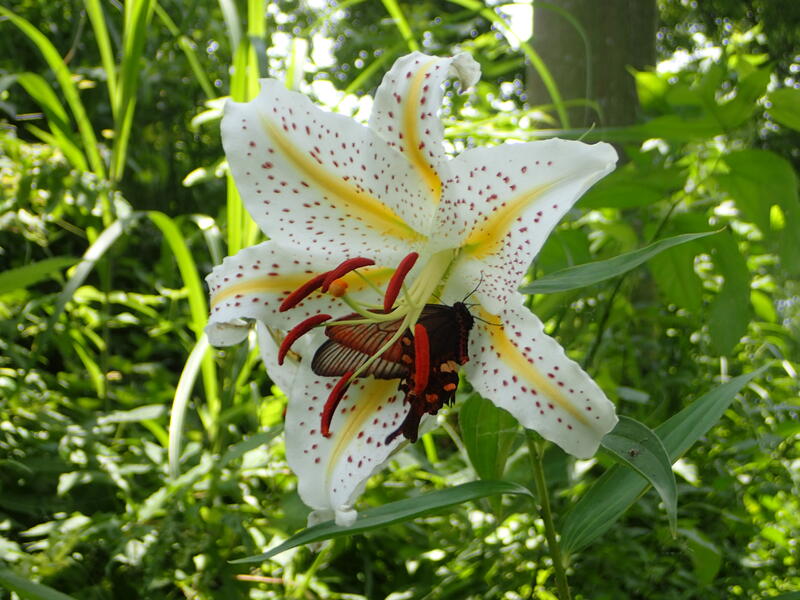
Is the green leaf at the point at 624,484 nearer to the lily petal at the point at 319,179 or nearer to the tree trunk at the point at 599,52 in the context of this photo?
the lily petal at the point at 319,179

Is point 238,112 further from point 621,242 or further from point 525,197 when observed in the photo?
point 621,242

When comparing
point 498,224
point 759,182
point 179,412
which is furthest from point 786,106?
point 179,412

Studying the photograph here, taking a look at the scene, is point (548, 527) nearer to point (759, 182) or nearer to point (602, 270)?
point (602, 270)

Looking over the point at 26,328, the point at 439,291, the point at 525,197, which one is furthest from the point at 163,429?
the point at 525,197

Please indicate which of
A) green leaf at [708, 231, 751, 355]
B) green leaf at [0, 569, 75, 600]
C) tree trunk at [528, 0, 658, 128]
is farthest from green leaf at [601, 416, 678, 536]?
tree trunk at [528, 0, 658, 128]

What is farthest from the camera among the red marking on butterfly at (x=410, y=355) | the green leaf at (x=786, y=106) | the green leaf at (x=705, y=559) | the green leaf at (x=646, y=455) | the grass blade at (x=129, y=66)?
the grass blade at (x=129, y=66)

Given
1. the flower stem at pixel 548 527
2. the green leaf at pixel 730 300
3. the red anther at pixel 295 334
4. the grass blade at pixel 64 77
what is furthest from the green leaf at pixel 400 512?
the grass blade at pixel 64 77
